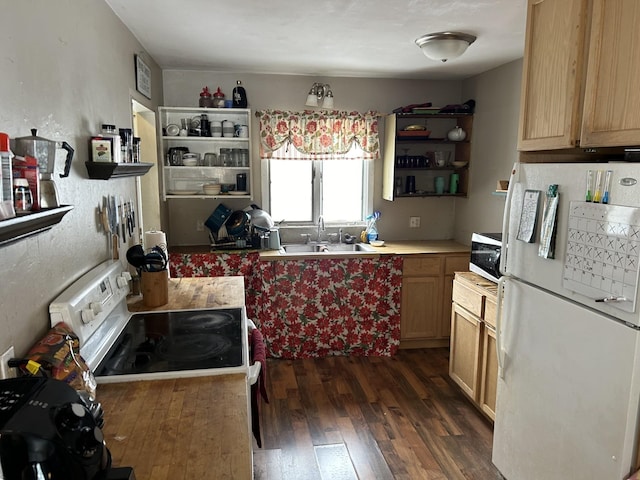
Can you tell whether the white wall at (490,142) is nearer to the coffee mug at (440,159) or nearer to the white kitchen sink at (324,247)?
the coffee mug at (440,159)

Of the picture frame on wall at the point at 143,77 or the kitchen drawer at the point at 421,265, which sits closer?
the picture frame on wall at the point at 143,77

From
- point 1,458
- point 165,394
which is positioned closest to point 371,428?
point 165,394

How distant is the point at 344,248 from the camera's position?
417 centimetres

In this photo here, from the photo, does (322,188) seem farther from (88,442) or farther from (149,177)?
(88,442)

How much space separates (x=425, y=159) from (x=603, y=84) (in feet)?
8.30

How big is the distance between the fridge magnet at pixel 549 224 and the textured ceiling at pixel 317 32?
42.8 inches

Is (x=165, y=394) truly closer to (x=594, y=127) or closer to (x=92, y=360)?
(x=92, y=360)

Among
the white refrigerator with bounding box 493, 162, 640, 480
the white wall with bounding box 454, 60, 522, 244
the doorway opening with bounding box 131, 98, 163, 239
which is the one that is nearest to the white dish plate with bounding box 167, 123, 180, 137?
the doorway opening with bounding box 131, 98, 163, 239

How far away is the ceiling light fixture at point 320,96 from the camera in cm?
376

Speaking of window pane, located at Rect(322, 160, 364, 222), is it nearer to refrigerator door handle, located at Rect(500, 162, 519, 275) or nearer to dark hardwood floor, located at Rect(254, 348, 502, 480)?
dark hardwood floor, located at Rect(254, 348, 502, 480)

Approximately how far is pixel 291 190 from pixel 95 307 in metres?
2.74

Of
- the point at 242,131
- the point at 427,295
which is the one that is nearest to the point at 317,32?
the point at 242,131

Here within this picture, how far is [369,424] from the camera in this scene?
2.81 metres

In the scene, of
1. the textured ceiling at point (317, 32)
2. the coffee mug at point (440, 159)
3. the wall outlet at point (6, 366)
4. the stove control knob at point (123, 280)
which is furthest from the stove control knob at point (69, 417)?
the coffee mug at point (440, 159)
